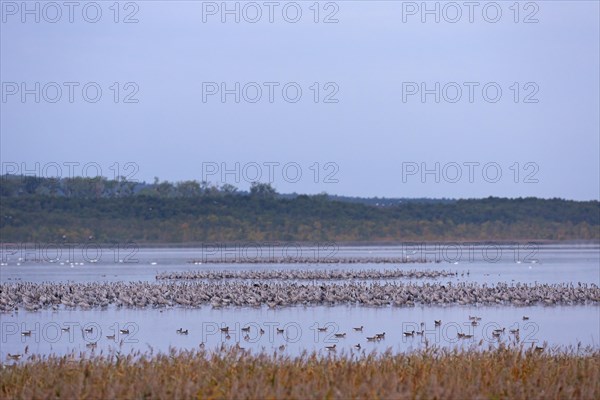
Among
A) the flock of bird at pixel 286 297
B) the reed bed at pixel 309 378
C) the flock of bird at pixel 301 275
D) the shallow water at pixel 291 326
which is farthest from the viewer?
the flock of bird at pixel 301 275

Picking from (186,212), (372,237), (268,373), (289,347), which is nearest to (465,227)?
(372,237)

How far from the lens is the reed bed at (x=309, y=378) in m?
9.60

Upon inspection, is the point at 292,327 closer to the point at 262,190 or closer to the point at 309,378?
the point at 309,378

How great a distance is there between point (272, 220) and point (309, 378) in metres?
81.3

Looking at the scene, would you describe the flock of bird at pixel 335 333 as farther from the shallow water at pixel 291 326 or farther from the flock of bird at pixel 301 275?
the flock of bird at pixel 301 275

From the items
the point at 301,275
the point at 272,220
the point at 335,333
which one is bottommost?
the point at 335,333

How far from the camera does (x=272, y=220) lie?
9169 centimetres

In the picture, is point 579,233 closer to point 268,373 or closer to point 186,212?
point 186,212

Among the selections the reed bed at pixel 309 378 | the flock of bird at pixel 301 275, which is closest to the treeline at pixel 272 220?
the flock of bird at pixel 301 275

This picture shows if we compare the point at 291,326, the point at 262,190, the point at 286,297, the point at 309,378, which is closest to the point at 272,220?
the point at 262,190

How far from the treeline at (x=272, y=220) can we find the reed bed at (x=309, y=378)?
76366mm

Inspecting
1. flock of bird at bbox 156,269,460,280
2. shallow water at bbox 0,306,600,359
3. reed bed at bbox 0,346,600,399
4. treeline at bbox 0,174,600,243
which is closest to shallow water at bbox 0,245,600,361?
shallow water at bbox 0,306,600,359

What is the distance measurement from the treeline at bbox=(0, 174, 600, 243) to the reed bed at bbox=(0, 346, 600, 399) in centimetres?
7637

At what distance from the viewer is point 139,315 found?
22922 mm
